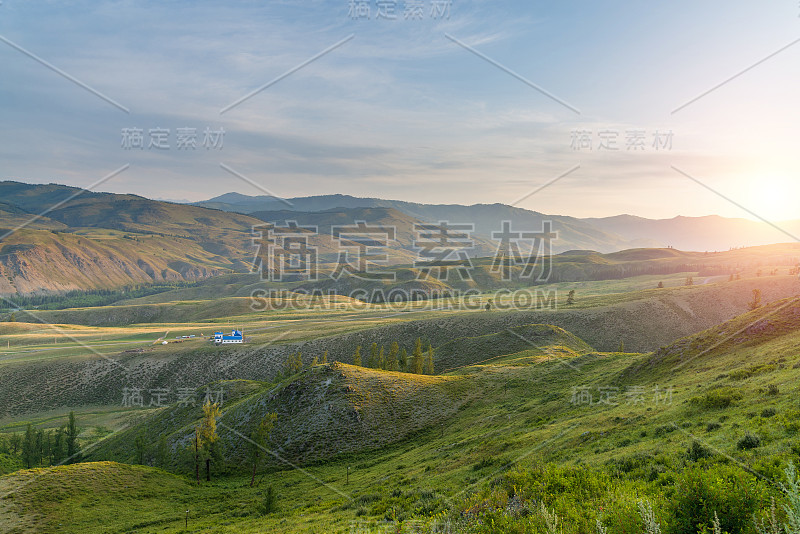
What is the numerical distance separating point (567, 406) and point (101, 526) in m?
45.0

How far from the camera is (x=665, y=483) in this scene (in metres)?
14.2

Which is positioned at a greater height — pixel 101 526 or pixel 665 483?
pixel 665 483

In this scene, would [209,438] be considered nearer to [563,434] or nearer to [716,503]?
[563,434]

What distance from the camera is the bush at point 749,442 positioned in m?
14.6

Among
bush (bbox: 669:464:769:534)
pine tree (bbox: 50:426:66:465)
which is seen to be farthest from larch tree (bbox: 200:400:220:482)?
bush (bbox: 669:464:769:534)

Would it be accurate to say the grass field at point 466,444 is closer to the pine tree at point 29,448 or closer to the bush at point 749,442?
the bush at point 749,442

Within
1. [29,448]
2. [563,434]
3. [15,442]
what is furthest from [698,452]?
[15,442]

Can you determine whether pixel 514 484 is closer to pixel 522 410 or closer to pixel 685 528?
pixel 685 528

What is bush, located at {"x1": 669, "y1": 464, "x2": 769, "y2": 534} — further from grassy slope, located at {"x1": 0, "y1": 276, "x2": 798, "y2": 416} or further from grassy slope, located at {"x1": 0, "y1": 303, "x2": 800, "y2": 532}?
grassy slope, located at {"x1": 0, "y1": 276, "x2": 798, "y2": 416}

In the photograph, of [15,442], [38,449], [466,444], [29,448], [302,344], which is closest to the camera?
[466,444]

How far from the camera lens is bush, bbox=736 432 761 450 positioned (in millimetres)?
14602

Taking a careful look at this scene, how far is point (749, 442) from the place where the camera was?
1474 cm

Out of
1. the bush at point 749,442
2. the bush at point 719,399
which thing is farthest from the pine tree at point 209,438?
the bush at point 749,442

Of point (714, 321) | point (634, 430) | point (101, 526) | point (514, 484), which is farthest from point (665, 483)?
point (714, 321)
